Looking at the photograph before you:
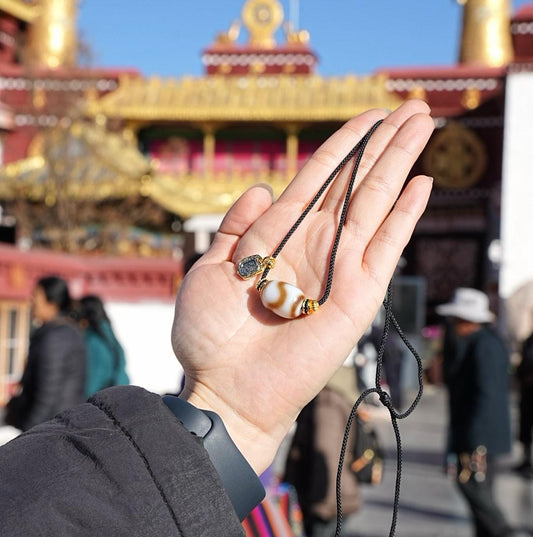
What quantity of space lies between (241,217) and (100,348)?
3365 millimetres

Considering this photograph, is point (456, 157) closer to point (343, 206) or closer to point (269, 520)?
point (269, 520)

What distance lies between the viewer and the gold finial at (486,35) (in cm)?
2123

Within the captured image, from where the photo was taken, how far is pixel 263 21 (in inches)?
807

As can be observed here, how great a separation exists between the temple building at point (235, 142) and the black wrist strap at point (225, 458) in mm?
12247

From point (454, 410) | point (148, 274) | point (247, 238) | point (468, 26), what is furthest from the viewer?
point (468, 26)

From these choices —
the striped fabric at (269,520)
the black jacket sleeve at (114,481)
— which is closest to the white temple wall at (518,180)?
the striped fabric at (269,520)

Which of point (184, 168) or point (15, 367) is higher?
point (184, 168)

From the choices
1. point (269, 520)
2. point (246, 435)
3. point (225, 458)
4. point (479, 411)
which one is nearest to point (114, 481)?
point (225, 458)

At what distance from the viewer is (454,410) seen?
4.53 metres

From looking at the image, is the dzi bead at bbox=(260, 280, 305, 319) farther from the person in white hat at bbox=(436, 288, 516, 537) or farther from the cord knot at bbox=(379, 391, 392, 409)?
the person in white hat at bbox=(436, 288, 516, 537)

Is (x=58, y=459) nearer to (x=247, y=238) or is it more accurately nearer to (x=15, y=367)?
(x=247, y=238)

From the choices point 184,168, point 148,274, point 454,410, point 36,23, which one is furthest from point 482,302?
point 36,23

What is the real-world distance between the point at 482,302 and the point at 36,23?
20.1m

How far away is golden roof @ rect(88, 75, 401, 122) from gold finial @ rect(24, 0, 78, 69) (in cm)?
492
